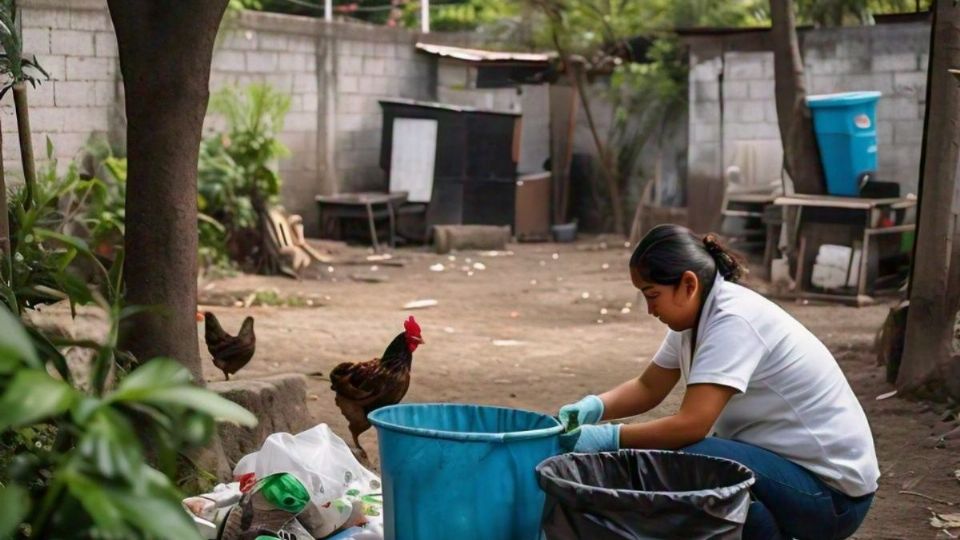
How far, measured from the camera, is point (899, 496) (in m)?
5.11

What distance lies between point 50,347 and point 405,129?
1359cm

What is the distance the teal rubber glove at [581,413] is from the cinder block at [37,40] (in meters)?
8.41

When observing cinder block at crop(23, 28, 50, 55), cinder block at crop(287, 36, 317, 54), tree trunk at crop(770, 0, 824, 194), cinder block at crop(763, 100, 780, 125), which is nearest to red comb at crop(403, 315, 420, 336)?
tree trunk at crop(770, 0, 824, 194)

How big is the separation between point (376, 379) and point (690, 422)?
199 centimetres

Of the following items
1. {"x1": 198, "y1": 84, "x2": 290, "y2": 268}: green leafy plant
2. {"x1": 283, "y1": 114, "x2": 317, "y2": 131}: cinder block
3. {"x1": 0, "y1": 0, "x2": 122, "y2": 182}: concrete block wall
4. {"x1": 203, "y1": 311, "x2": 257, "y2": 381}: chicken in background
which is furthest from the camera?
{"x1": 283, "y1": 114, "x2": 317, "y2": 131}: cinder block

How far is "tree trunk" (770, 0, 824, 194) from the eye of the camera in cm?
1110

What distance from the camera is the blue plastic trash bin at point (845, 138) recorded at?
1079cm

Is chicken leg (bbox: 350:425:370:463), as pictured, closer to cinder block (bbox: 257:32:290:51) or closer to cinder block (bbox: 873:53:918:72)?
cinder block (bbox: 873:53:918:72)

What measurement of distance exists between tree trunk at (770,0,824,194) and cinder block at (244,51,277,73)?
19.0 ft

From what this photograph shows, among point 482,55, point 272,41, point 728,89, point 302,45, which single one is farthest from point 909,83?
point 272,41

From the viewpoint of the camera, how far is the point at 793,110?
36.8 ft

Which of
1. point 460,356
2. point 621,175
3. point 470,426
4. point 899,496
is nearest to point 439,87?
point 621,175

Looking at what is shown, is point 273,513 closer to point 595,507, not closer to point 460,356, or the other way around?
point 595,507

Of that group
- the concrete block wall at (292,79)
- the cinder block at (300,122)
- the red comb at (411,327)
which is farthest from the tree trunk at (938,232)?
the cinder block at (300,122)
